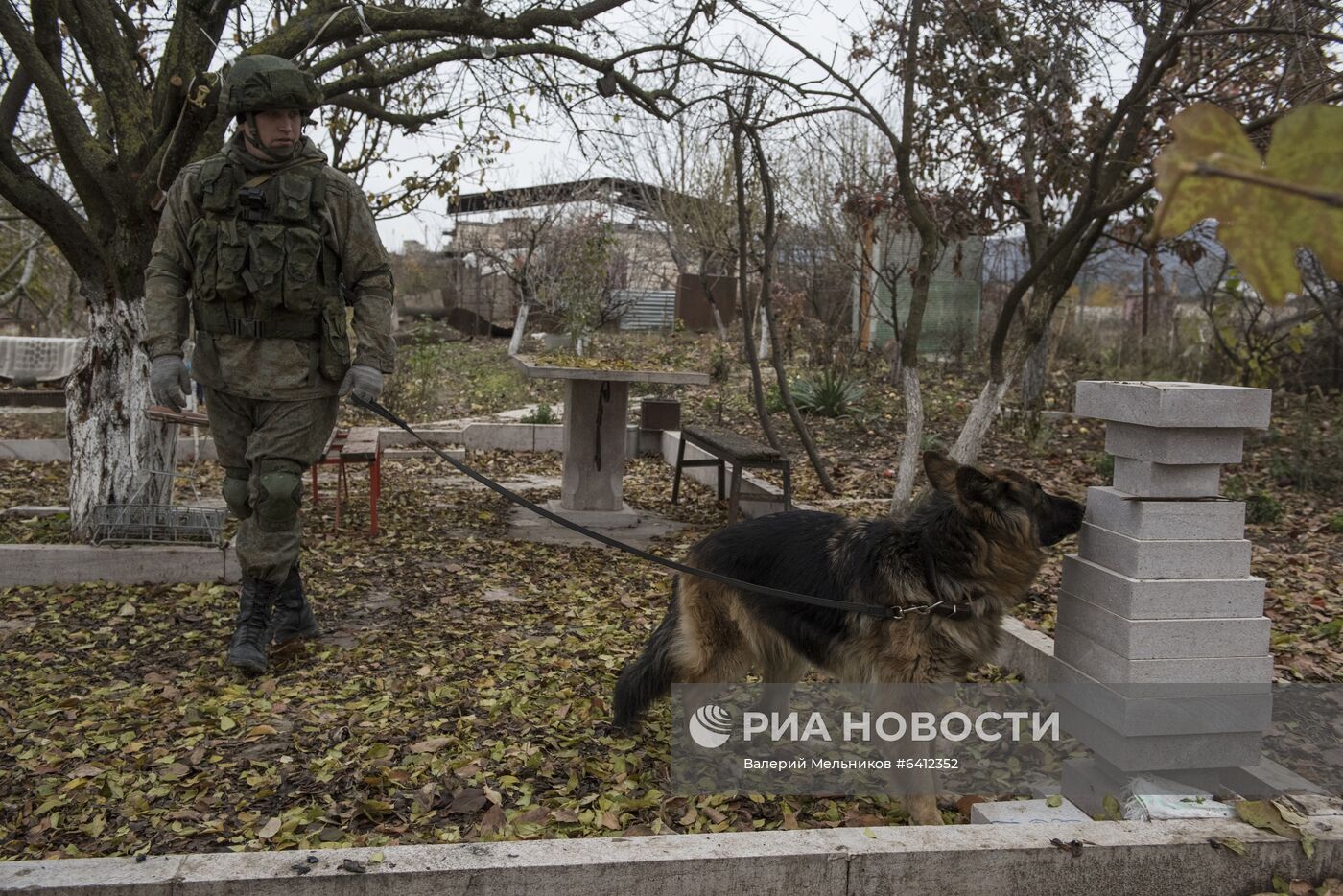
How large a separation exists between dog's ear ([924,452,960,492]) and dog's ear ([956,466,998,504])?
74 millimetres

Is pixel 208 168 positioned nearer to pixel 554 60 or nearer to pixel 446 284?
pixel 554 60

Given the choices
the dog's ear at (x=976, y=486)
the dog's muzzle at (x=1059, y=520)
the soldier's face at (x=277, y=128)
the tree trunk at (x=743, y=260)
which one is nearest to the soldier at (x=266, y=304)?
the soldier's face at (x=277, y=128)

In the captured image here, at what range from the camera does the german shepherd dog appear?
303cm

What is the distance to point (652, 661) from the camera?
3.50 metres

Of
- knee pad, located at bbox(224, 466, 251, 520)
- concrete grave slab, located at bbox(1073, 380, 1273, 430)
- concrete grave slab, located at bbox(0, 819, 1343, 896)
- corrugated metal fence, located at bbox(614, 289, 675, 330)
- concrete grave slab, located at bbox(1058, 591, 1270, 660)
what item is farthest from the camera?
corrugated metal fence, located at bbox(614, 289, 675, 330)

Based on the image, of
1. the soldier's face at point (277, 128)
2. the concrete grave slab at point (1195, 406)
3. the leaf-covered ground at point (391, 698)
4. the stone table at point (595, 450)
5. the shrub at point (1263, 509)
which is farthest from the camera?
the stone table at point (595, 450)

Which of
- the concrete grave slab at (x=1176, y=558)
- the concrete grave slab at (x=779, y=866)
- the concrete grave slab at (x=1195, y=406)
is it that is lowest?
the concrete grave slab at (x=779, y=866)

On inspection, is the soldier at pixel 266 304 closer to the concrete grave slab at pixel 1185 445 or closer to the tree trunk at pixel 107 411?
the tree trunk at pixel 107 411

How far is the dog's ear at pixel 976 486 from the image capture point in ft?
9.64

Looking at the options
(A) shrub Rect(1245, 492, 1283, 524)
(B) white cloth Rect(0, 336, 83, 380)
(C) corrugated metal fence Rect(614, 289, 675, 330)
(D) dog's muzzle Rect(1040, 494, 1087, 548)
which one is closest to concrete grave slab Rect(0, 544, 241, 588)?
(D) dog's muzzle Rect(1040, 494, 1087, 548)

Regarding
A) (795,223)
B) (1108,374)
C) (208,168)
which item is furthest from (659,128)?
(208,168)

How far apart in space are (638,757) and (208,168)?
113 inches

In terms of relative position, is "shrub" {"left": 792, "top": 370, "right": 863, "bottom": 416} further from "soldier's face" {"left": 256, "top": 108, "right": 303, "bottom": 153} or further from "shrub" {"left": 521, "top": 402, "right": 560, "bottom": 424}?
"soldier's face" {"left": 256, "top": 108, "right": 303, "bottom": 153}

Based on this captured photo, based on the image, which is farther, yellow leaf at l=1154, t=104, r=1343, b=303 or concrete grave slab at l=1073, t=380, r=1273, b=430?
concrete grave slab at l=1073, t=380, r=1273, b=430
